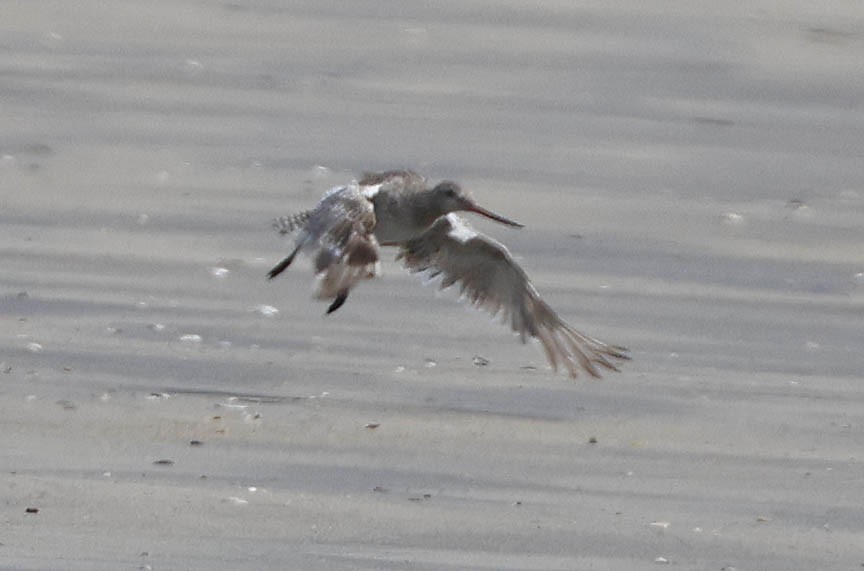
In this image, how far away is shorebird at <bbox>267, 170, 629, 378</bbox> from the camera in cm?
680

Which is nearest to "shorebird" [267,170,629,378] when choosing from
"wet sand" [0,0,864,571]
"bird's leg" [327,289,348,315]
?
"wet sand" [0,0,864,571]

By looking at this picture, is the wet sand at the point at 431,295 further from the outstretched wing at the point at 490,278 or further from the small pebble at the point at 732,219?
the outstretched wing at the point at 490,278

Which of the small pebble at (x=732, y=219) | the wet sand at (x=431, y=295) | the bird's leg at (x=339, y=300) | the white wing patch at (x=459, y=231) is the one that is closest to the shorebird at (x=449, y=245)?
the white wing patch at (x=459, y=231)

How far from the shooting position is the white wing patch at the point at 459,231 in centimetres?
762

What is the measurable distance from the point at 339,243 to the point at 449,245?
134 cm

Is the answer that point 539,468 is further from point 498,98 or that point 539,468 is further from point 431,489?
point 498,98

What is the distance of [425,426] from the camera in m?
7.06

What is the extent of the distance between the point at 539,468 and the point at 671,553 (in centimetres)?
66

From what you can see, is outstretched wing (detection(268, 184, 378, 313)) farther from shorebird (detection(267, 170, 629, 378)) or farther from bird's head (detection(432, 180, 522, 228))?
bird's head (detection(432, 180, 522, 228))

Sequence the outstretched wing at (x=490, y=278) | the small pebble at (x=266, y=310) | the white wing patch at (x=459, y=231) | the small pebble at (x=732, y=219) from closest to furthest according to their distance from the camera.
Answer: the outstretched wing at (x=490, y=278)
the white wing patch at (x=459, y=231)
the small pebble at (x=266, y=310)
the small pebble at (x=732, y=219)

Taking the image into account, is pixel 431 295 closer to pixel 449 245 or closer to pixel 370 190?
pixel 449 245

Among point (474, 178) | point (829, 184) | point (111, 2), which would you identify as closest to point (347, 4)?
point (111, 2)

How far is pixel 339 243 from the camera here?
6363 millimetres

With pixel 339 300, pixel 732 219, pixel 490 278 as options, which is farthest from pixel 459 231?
pixel 732 219
